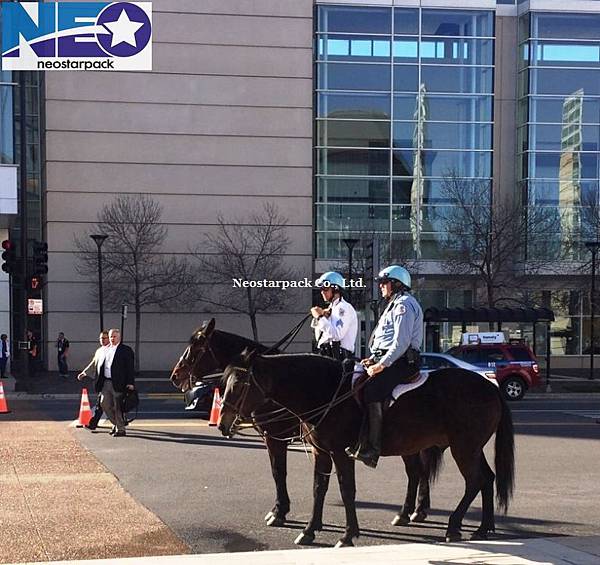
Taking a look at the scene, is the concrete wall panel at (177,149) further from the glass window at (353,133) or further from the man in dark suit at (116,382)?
the man in dark suit at (116,382)

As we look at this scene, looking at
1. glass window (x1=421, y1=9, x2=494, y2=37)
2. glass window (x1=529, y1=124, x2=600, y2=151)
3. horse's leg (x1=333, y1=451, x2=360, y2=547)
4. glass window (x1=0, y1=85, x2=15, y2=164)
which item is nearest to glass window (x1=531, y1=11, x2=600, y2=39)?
glass window (x1=421, y1=9, x2=494, y2=37)

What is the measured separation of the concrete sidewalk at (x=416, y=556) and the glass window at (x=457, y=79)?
119 feet

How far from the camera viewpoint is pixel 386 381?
24.2ft

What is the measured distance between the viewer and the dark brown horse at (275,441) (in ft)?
27.5

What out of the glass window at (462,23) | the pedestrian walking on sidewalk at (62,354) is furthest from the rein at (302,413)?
the glass window at (462,23)

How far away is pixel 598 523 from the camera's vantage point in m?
8.48

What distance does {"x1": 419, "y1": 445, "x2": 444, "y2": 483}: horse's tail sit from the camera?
28.2 feet

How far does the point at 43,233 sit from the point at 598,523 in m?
35.1

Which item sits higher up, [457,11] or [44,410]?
[457,11]

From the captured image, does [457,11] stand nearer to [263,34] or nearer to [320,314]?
[263,34]

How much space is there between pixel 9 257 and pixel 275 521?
20.5 metres

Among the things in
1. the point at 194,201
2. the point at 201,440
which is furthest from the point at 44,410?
the point at 194,201

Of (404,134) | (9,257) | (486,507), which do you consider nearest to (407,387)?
(486,507)

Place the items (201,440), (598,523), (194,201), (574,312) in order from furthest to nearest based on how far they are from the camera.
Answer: (574,312) < (194,201) < (201,440) < (598,523)
